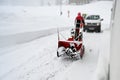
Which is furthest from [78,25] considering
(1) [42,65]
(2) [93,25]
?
(2) [93,25]

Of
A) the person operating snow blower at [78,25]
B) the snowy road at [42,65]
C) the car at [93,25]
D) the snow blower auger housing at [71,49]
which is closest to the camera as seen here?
A: the snowy road at [42,65]

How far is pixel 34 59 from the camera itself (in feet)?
29.6

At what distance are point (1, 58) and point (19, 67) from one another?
6.37 ft

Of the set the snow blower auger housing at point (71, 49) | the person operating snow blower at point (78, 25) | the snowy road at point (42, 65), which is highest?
the person operating snow blower at point (78, 25)

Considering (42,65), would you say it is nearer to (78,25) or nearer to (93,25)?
(78,25)

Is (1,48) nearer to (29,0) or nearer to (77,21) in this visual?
(77,21)

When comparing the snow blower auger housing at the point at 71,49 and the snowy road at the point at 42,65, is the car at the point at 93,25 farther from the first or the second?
the snow blower auger housing at the point at 71,49

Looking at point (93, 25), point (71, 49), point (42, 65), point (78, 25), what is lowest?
point (42, 65)

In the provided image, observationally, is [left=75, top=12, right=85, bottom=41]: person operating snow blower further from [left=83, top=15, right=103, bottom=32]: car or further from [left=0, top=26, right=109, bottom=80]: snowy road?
[left=83, top=15, right=103, bottom=32]: car

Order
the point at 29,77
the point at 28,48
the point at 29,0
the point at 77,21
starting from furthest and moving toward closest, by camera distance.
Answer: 1. the point at 29,0
2. the point at 28,48
3. the point at 77,21
4. the point at 29,77

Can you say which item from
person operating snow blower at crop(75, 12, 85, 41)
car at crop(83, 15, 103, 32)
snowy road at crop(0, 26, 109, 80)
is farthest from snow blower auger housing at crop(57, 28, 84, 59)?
car at crop(83, 15, 103, 32)

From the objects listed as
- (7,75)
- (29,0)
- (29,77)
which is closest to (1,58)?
(7,75)

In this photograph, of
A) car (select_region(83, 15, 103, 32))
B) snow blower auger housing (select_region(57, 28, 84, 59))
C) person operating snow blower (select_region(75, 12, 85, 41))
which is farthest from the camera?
car (select_region(83, 15, 103, 32))

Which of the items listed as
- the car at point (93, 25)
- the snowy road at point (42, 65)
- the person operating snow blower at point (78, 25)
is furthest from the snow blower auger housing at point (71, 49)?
the car at point (93, 25)
